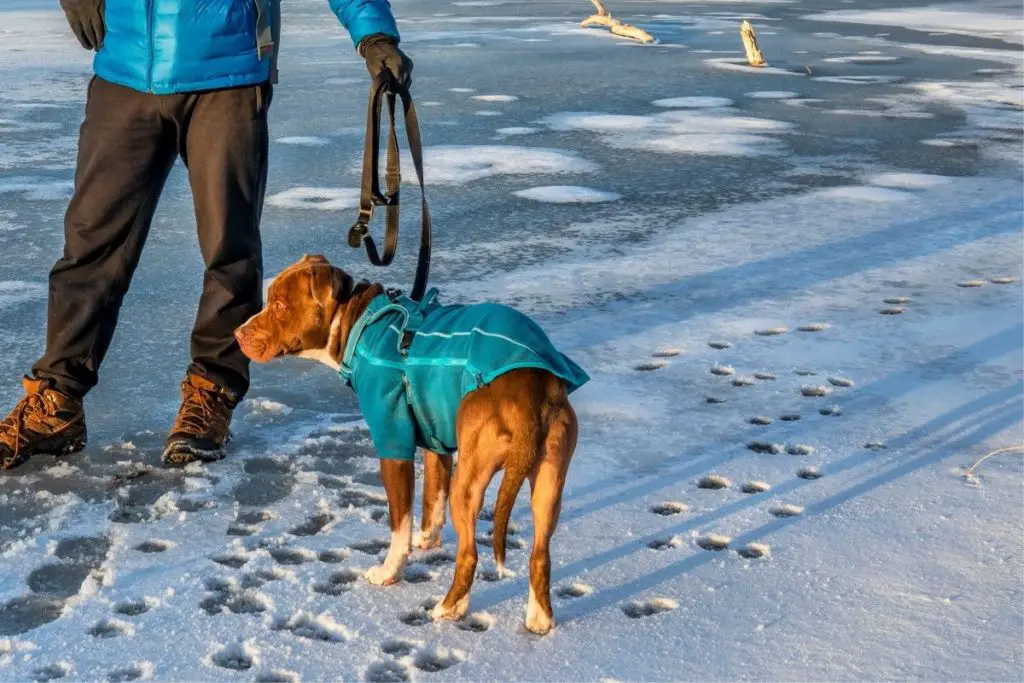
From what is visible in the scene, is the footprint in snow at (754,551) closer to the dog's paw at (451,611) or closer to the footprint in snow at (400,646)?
the dog's paw at (451,611)

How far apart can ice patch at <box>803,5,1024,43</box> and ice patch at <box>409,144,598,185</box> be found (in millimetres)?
10998

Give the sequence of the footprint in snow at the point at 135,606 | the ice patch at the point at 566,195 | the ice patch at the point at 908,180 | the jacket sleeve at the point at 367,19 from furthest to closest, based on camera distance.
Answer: the ice patch at the point at 908,180
the ice patch at the point at 566,195
the jacket sleeve at the point at 367,19
the footprint in snow at the point at 135,606

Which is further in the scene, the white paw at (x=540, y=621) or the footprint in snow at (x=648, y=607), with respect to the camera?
the footprint in snow at (x=648, y=607)

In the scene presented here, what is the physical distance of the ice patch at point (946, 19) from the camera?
19.4 m

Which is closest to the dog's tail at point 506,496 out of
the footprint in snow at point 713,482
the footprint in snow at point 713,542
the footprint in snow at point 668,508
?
the footprint in snow at point 713,542

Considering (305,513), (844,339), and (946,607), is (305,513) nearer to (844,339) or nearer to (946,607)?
(946,607)

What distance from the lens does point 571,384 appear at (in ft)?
10.0

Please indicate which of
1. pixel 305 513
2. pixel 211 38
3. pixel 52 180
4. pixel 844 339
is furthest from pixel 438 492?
pixel 52 180

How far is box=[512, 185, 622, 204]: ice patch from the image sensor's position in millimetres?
7991

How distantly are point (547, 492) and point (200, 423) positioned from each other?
5.32ft

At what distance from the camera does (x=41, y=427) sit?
13.7ft

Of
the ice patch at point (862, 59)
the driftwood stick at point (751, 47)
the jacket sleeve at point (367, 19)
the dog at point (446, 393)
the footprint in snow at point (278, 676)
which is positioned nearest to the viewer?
the footprint in snow at point (278, 676)

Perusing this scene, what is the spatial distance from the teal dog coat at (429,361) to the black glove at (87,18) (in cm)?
158

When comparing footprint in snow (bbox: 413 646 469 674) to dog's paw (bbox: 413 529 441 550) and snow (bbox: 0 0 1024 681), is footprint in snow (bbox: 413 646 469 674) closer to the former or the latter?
snow (bbox: 0 0 1024 681)
